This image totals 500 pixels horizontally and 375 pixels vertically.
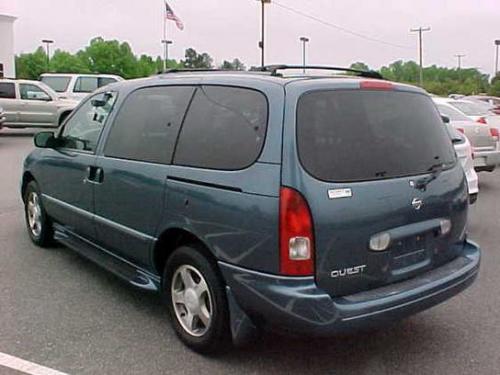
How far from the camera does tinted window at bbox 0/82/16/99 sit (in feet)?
59.4

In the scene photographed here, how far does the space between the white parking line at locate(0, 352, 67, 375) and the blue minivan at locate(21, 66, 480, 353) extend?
85cm

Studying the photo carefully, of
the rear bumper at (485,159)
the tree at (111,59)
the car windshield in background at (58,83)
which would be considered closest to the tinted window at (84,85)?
the car windshield in background at (58,83)

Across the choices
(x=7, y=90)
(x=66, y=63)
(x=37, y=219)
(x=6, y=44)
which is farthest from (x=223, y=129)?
(x=66, y=63)

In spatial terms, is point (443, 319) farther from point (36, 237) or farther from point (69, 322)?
point (36, 237)

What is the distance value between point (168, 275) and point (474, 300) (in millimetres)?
2493

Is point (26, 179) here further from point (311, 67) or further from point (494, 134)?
point (494, 134)

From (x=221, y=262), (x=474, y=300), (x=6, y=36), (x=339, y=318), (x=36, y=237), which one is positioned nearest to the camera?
(x=339, y=318)

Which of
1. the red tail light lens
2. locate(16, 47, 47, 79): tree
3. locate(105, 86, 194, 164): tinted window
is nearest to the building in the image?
locate(16, 47, 47, 79): tree

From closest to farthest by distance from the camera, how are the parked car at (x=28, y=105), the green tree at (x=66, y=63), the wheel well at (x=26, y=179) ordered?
the wheel well at (x=26, y=179), the parked car at (x=28, y=105), the green tree at (x=66, y=63)

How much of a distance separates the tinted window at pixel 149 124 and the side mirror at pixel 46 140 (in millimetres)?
1151

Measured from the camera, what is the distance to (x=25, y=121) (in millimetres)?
18312

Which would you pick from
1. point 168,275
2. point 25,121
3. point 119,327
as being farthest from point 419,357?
point 25,121

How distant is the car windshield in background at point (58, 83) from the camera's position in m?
21.0

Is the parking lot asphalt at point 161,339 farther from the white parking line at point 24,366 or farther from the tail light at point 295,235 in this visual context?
the tail light at point 295,235
